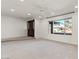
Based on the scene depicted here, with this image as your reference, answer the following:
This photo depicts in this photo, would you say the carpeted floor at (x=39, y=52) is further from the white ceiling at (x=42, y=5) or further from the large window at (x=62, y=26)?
the large window at (x=62, y=26)

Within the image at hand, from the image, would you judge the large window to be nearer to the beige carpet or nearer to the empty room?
the empty room

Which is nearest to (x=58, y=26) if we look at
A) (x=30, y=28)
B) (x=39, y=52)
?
(x=39, y=52)

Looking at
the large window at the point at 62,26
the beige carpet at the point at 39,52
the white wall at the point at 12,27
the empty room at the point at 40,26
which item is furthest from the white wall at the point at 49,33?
the white wall at the point at 12,27

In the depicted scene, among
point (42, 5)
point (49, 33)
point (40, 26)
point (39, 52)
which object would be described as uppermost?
point (42, 5)

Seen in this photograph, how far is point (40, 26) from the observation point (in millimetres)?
12766

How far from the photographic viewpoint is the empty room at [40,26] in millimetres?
6266

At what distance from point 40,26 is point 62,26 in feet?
13.3

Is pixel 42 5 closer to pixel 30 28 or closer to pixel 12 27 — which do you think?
pixel 12 27

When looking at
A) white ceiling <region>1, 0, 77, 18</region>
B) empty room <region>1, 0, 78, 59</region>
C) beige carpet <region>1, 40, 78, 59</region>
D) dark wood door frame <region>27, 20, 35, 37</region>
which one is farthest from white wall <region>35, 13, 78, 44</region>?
dark wood door frame <region>27, 20, 35, 37</region>

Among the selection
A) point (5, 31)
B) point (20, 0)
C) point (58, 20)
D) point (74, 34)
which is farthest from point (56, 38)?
point (5, 31)

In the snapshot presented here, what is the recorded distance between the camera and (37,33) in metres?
12.4

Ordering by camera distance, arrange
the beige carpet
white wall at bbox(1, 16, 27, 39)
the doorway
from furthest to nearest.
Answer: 1. the doorway
2. white wall at bbox(1, 16, 27, 39)
3. the beige carpet

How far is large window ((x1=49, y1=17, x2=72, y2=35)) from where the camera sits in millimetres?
8469

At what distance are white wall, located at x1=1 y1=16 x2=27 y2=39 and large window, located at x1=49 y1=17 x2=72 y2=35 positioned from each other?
17.4ft
